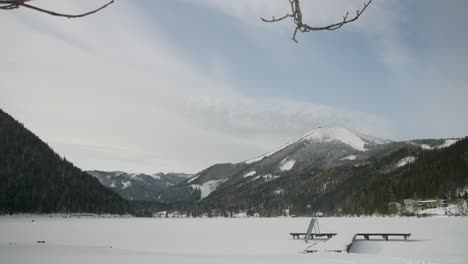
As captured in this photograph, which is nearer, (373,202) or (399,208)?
(399,208)

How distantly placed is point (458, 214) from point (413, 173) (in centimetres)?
5050

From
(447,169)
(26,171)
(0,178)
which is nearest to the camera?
(447,169)

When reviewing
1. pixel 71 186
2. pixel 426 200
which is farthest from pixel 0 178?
pixel 426 200

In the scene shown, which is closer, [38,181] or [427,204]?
[427,204]

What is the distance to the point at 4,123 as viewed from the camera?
188 metres

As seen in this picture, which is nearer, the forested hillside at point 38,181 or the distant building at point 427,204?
the distant building at point 427,204

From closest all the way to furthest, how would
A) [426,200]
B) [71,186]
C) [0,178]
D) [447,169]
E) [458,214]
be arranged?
1. [458,214]
2. [426,200]
3. [447,169]
4. [0,178]
5. [71,186]

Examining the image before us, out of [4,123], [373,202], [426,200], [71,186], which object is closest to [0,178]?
[71,186]

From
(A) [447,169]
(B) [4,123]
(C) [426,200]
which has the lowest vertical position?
(C) [426,200]

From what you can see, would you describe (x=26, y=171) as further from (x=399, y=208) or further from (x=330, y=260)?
(x=330, y=260)

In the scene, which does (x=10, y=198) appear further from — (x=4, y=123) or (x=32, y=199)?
(x=4, y=123)

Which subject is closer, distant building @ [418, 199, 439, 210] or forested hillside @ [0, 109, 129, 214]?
distant building @ [418, 199, 439, 210]

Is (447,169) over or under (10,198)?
over

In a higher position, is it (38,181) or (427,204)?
(38,181)
